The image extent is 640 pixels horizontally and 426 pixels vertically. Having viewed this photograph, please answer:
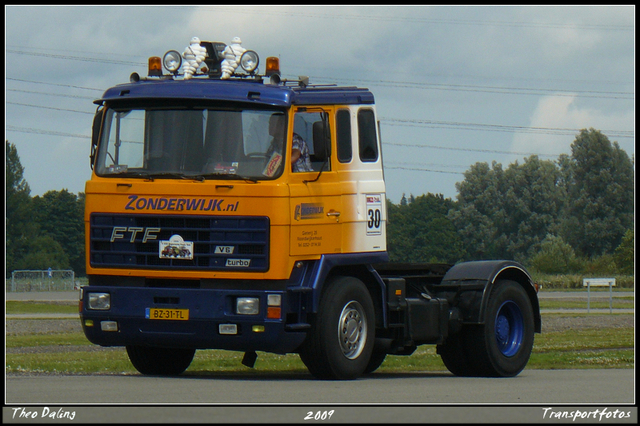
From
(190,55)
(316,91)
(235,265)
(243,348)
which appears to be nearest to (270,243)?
(235,265)

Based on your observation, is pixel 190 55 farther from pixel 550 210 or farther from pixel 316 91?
pixel 550 210

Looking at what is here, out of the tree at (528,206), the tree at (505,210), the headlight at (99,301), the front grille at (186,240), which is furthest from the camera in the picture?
the tree at (528,206)

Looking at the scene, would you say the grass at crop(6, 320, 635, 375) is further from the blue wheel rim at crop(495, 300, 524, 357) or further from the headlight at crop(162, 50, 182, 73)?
the headlight at crop(162, 50, 182, 73)

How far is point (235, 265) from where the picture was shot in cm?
1197

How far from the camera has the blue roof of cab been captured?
12211mm

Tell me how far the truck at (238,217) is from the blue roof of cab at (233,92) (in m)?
0.01

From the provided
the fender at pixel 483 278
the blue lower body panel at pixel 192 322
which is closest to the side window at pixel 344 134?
the blue lower body panel at pixel 192 322

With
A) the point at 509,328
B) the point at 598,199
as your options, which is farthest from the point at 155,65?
the point at 598,199

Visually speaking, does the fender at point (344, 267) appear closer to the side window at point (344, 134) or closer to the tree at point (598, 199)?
the side window at point (344, 134)

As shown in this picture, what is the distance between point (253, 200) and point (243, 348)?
1.69 metres

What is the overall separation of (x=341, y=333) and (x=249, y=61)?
3560 millimetres

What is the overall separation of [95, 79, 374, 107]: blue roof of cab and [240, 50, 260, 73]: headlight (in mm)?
447

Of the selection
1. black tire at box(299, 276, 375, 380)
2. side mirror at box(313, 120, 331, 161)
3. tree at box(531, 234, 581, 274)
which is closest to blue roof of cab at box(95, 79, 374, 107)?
side mirror at box(313, 120, 331, 161)

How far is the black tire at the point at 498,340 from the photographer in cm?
1477
